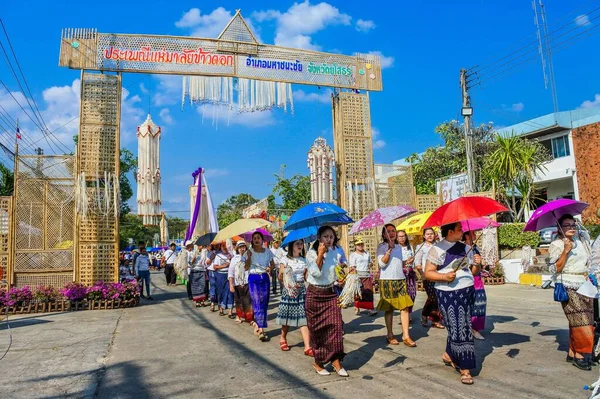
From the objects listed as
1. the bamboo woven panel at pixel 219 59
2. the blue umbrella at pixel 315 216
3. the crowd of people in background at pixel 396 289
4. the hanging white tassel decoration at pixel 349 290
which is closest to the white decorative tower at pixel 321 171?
the bamboo woven panel at pixel 219 59

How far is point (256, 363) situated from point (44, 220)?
795cm

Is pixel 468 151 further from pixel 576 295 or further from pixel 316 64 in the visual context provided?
pixel 576 295

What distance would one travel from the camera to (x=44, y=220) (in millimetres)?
10844

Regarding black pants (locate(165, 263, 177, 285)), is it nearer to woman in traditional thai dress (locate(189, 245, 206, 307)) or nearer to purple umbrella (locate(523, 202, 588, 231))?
woman in traditional thai dress (locate(189, 245, 206, 307))

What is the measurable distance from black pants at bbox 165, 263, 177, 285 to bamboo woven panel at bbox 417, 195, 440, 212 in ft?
32.7

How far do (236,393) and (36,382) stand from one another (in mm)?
2258

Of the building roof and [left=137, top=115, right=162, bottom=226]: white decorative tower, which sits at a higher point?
the building roof

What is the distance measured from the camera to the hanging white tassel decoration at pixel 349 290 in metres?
5.20

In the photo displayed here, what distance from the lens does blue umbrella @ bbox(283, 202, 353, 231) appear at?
5543 mm

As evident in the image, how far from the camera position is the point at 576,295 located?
15.6 feet

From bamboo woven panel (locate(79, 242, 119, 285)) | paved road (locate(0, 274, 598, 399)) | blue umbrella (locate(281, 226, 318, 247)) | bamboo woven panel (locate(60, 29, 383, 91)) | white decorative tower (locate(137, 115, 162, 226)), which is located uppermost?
bamboo woven panel (locate(60, 29, 383, 91))

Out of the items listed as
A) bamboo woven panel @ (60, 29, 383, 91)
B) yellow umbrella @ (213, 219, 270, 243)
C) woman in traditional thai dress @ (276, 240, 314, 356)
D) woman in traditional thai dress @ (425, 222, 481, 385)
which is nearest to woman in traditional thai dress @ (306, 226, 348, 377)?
woman in traditional thai dress @ (276, 240, 314, 356)

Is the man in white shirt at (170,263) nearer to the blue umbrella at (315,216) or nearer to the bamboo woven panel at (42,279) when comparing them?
the bamboo woven panel at (42,279)

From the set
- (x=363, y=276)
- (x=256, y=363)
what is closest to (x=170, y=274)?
(x=363, y=276)
